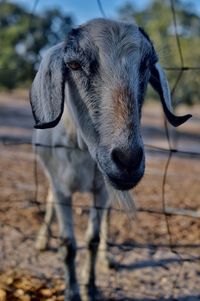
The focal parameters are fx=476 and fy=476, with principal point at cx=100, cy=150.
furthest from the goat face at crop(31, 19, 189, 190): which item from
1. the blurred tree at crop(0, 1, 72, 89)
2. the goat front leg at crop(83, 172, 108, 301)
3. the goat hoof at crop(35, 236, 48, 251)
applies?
the blurred tree at crop(0, 1, 72, 89)

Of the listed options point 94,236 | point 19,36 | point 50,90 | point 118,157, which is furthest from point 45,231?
point 19,36

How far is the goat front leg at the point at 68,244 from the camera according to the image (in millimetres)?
3483

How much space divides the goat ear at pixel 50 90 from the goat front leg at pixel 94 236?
3.57 ft

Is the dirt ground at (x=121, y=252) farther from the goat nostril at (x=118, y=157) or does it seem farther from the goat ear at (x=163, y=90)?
the goat nostril at (x=118, y=157)

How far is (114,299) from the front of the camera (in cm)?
358

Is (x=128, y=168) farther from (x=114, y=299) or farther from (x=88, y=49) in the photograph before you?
(x=114, y=299)

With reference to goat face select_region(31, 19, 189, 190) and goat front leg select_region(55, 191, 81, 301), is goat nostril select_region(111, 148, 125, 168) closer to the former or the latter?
goat face select_region(31, 19, 189, 190)

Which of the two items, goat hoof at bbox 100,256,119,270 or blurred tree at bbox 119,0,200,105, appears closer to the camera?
goat hoof at bbox 100,256,119,270

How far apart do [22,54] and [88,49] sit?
82.4 ft

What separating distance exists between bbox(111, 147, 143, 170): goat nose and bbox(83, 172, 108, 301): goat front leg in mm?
1364

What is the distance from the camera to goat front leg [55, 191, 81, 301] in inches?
137

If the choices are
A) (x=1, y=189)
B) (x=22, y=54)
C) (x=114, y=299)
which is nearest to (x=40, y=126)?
(x=114, y=299)

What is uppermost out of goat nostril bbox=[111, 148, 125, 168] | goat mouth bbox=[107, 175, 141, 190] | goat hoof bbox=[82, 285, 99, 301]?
goat nostril bbox=[111, 148, 125, 168]

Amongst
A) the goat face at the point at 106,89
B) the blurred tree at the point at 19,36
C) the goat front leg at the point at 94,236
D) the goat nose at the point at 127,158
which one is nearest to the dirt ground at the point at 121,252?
the goat front leg at the point at 94,236
